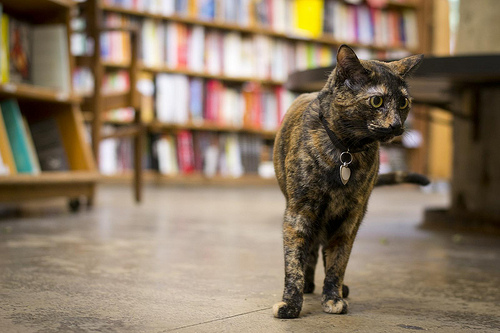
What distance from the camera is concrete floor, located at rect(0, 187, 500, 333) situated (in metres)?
1.17

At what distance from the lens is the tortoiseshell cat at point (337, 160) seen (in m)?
1.22

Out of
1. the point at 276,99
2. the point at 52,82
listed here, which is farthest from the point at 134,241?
the point at 276,99

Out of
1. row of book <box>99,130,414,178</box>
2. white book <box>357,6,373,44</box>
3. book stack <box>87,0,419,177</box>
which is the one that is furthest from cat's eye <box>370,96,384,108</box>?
white book <box>357,6,373,44</box>

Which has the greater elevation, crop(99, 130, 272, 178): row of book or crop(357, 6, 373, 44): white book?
crop(357, 6, 373, 44): white book

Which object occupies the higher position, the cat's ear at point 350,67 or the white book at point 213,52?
the white book at point 213,52

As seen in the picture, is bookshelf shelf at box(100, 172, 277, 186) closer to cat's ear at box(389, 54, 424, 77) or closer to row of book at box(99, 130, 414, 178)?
row of book at box(99, 130, 414, 178)

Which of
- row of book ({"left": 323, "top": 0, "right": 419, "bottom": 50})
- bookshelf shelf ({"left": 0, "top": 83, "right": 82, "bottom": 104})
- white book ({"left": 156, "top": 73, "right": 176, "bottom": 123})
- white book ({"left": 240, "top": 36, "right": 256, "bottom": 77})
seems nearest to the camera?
bookshelf shelf ({"left": 0, "top": 83, "right": 82, "bottom": 104})

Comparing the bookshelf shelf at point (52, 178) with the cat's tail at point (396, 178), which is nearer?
the cat's tail at point (396, 178)

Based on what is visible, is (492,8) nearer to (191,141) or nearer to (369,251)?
(369,251)

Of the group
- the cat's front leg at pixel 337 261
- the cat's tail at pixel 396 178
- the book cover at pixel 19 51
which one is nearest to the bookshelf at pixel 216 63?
the book cover at pixel 19 51

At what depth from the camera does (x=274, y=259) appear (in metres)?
1.95

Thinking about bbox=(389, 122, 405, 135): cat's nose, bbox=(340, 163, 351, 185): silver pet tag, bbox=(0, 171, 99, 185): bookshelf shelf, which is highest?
bbox=(389, 122, 405, 135): cat's nose

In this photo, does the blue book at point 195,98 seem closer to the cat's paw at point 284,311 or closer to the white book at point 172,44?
the white book at point 172,44

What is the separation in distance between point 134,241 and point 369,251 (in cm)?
90
